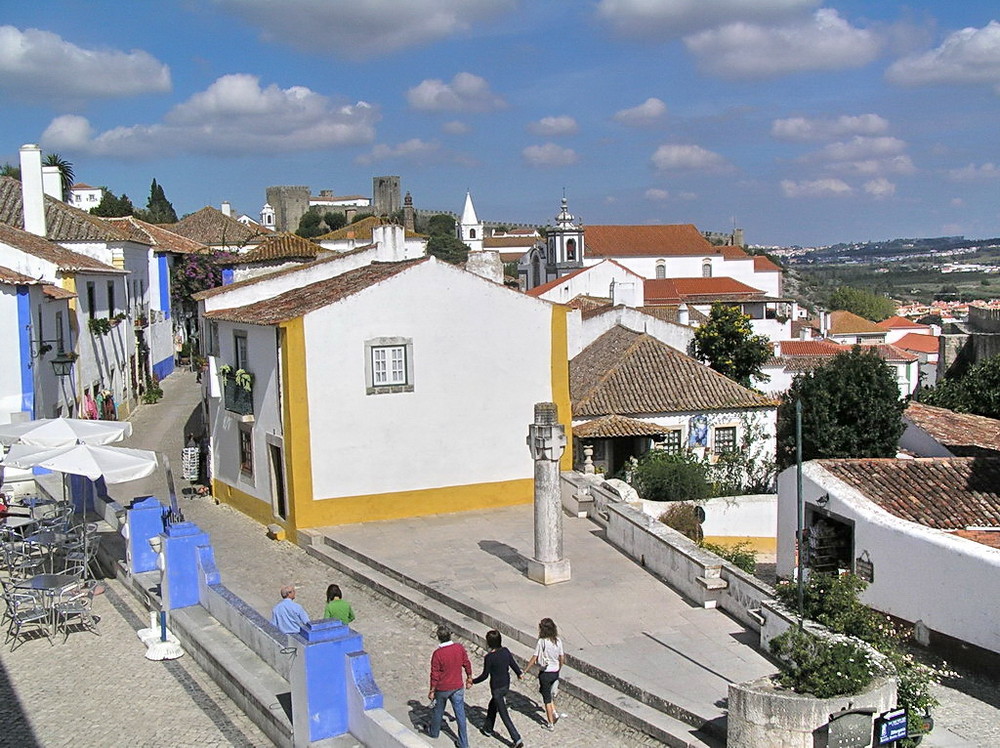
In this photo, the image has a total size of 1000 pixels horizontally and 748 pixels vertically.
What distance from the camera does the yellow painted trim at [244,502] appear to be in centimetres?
2022

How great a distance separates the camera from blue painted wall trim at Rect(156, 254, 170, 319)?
4091 centimetres

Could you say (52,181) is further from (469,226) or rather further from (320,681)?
(469,226)

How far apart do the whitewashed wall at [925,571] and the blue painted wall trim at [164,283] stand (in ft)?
101

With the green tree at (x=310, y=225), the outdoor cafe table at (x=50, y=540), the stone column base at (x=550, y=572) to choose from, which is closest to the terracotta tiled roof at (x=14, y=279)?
the outdoor cafe table at (x=50, y=540)

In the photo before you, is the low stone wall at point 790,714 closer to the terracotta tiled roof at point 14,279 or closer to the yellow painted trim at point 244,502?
the yellow painted trim at point 244,502

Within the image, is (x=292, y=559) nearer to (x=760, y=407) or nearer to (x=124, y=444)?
(x=124, y=444)

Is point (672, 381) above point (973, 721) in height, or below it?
above

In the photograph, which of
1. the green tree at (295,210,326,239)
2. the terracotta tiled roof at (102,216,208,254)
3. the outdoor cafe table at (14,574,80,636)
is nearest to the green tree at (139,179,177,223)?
the green tree at (295,210,326,239)

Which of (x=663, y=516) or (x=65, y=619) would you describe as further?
(x=663, y=516)

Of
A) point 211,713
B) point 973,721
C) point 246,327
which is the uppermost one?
point 246,327

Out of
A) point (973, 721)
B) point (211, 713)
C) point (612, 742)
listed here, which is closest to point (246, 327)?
point (211, 713)

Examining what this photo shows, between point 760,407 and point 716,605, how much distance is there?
50.8ft

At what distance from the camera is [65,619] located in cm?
1302

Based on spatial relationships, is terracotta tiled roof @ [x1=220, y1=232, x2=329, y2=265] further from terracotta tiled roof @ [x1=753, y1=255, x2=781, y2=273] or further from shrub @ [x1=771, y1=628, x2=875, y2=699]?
terracotta tiled roof @ [x1=753, y1=255, x2=781, y2=273]
